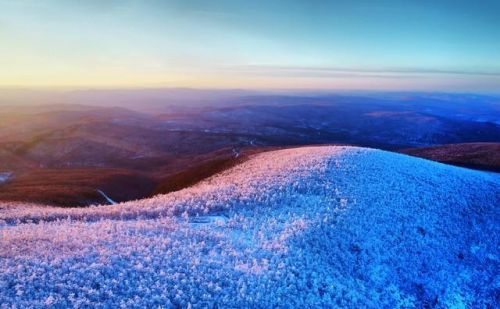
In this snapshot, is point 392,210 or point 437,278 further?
point 392,210

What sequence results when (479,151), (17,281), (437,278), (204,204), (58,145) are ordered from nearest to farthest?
(17,281)
(437,278)
(204,204)
(479,151)
(58,145)

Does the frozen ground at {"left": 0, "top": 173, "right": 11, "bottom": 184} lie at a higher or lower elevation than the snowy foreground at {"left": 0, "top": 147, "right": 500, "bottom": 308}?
lower

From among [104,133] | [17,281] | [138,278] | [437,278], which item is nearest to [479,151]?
[437,278]

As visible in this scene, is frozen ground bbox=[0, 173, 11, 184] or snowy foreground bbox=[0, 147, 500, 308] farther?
frozen ground bbox=[0, 173, 11, 184]

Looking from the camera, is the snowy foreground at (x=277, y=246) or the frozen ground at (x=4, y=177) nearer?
the snowy foreground at (x=277, y=246)

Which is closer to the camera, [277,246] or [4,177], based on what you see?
[277,246]

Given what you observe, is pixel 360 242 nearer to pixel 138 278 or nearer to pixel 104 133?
pixel 138 278

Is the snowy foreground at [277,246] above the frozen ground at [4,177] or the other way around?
above

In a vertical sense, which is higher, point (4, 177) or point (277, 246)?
point (277, 246)
